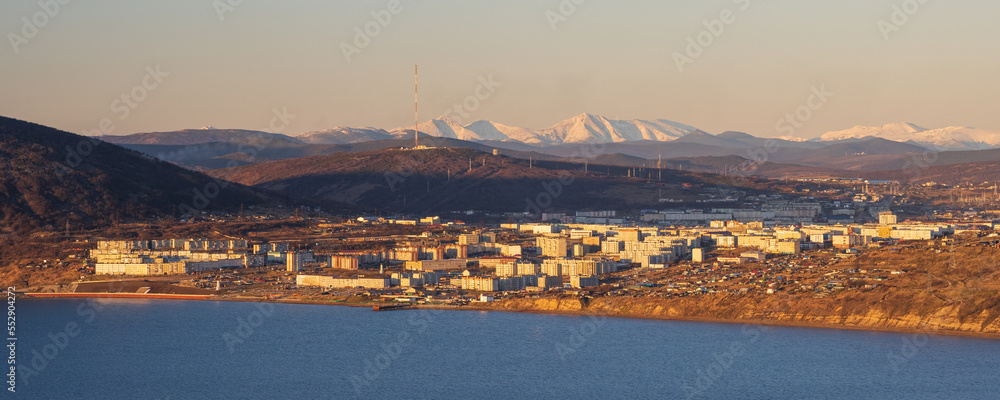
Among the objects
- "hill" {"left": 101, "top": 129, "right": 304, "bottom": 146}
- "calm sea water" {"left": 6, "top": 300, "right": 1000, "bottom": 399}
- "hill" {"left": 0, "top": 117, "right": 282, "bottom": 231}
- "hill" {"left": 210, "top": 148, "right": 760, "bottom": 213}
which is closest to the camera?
"calm sea water" {"left": 6, "top": 300, "right": 1000, "bottom": 399}

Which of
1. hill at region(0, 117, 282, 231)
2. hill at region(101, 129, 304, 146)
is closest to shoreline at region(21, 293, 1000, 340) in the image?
hill at region(0, 117, 282, 231)

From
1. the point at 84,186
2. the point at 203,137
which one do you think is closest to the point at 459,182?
the point at 84,186

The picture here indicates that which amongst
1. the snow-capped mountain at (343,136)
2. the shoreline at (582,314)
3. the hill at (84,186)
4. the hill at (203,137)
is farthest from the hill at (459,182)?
the snow-capped mountain at (343,136)

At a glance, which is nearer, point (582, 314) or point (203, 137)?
point (582, 314)

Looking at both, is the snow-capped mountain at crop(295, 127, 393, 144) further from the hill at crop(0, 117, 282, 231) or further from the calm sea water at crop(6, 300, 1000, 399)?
the calm sea water at crop(6, 300, 1000, 399)

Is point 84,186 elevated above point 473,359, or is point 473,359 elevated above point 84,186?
point 84,186

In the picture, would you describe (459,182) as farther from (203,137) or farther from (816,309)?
(203,137)

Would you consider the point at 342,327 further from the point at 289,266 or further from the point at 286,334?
the point at 289,266

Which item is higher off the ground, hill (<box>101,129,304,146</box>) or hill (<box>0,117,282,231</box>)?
hill (<box>101,129,304,146</box>)
